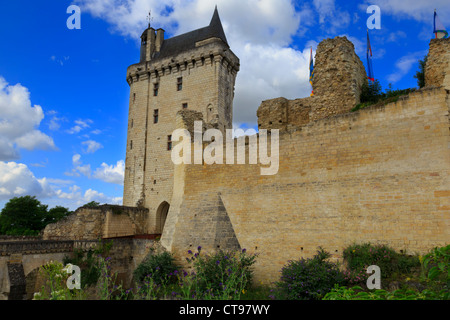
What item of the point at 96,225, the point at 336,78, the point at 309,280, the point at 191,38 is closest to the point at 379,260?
the point at 309,280

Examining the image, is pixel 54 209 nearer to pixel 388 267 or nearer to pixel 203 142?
pixel 203 142

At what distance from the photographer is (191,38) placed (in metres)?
24.1

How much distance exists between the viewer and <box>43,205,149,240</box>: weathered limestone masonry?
17.3 m

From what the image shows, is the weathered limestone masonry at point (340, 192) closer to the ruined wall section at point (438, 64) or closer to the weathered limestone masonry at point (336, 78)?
the ruined wall section at point (438, 64)

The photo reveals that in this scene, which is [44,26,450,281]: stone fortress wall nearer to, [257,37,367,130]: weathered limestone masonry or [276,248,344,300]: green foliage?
[257,37,367,130]: weathered limestone masonry

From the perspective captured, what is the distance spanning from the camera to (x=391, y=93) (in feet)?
35.0

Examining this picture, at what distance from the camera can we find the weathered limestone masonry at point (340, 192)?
299 inches

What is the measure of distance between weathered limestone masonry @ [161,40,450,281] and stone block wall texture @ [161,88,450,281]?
2cm

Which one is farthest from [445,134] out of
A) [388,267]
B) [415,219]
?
[388,267]

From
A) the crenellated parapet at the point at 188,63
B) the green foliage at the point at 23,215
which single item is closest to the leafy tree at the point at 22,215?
the green foliage at the point at 23,215

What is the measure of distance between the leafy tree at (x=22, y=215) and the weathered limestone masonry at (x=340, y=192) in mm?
27424

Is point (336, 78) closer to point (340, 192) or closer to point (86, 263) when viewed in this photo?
point (340, 192)

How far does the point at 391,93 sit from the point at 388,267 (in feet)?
19.4
